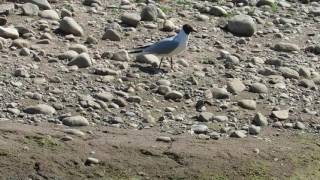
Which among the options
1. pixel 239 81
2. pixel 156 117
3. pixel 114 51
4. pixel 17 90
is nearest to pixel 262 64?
pixel 239 81

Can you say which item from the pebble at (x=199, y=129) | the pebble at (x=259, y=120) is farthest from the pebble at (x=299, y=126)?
the pebble at (x=199, y=129)

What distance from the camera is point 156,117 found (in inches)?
335

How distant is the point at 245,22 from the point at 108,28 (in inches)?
73.8

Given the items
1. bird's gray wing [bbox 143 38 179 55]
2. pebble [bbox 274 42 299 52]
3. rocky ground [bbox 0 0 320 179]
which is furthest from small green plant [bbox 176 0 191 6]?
bird's gray wing [bbox 143 38 179 55]

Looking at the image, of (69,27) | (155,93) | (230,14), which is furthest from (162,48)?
(230,14)

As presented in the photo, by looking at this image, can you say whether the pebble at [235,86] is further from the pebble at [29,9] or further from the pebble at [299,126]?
the pebble at [29,9]

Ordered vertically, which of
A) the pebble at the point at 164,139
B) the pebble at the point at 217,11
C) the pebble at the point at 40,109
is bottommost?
the pebble at the point at 217,11

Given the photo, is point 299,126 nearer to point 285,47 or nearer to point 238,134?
point 238,134

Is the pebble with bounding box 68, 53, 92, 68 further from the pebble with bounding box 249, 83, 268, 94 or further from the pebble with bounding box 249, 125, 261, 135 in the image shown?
the pebble with bounding box 249, 125, 261, 135

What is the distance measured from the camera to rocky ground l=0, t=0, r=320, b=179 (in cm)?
749

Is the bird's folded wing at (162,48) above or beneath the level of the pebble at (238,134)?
above

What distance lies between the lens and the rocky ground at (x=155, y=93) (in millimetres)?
7492

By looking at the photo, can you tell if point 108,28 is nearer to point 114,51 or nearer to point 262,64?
point 114,51

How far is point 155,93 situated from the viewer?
9133mm
